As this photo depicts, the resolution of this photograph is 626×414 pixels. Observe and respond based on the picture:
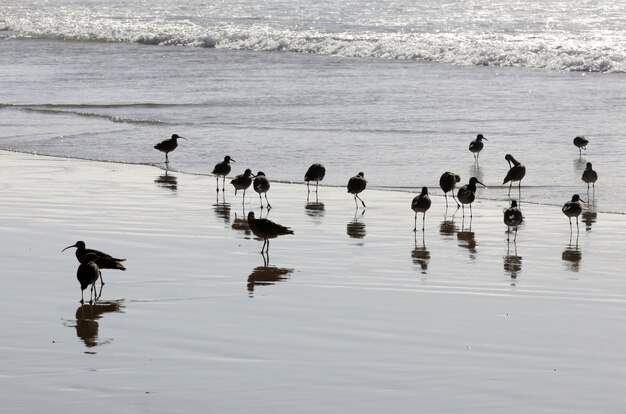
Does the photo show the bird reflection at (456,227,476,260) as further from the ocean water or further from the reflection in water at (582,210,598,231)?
the ocean water

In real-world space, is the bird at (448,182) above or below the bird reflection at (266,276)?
above

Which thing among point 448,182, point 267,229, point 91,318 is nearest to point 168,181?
point 448,182

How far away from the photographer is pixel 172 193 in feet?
51.0

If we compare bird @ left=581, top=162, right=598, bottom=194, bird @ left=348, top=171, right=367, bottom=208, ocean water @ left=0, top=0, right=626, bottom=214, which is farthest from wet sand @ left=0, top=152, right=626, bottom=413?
ocean water @ left=0, top=0, right=626, bottom=214

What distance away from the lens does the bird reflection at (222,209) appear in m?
14.0

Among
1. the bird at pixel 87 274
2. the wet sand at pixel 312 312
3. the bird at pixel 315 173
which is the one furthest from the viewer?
the bird at pixel 315 173

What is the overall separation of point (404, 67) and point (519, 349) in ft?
81.2

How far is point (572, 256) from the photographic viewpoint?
11703mm

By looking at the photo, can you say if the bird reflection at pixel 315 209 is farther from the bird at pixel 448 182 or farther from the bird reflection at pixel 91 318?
the bird reflection at pixel 91 318

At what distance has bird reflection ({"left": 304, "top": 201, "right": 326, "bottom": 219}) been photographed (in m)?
14.1

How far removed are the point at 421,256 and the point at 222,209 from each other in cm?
366

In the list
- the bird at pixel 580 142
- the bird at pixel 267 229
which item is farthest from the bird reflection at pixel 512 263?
the bird at pixel 580 142

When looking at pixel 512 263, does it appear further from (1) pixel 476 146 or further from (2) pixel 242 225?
(1) pixel 476 146

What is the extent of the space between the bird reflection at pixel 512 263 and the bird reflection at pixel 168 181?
18.4 ft
